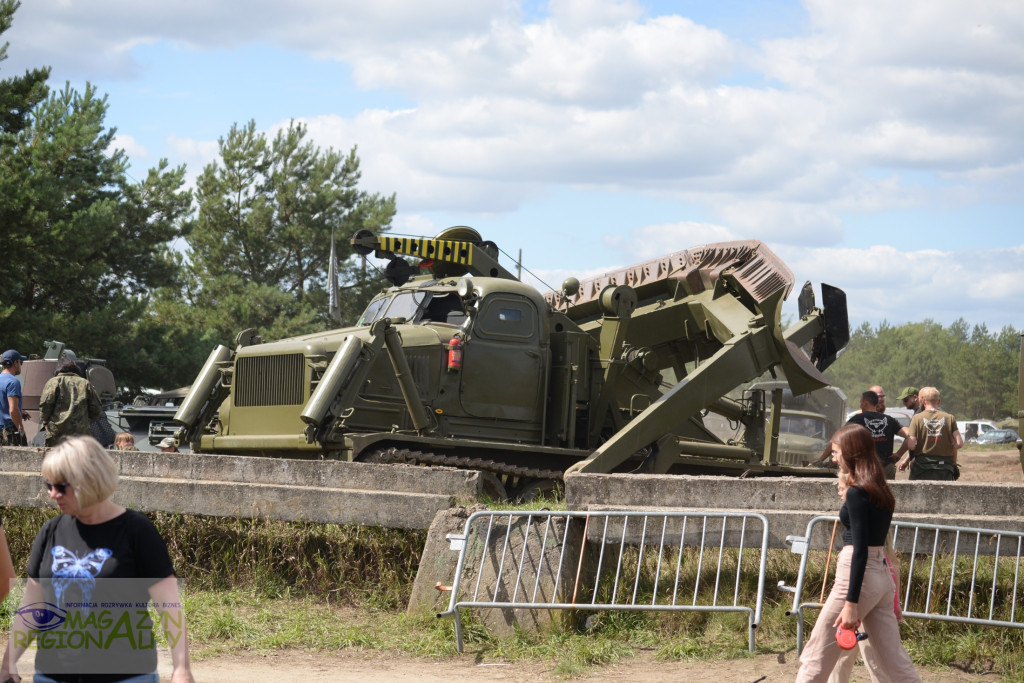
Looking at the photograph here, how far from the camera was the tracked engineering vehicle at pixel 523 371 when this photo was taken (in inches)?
424

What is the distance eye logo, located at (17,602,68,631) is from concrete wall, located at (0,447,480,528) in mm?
3716

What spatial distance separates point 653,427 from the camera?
1162cm

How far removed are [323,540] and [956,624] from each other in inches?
168

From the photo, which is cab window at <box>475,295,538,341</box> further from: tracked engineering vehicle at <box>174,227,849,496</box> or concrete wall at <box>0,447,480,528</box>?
concrete wall at <box>0,447,480,528</box>

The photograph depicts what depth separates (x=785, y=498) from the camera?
699 centimetres

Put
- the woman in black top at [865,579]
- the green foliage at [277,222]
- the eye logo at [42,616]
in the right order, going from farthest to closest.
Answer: the green foliage at [277,222]
the woman in black top at [865,579]
the eye logo at [42,616]

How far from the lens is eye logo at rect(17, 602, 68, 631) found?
12.5ft

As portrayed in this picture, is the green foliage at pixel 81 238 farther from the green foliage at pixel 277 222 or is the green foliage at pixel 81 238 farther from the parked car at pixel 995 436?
the parked car at pixel 995 436

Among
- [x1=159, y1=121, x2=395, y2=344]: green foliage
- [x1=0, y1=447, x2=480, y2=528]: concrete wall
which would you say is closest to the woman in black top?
[x1=0, y1=447, x2=480, y2=528]: concrete wall

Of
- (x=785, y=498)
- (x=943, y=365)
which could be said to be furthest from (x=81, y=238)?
(x=943, y=365)

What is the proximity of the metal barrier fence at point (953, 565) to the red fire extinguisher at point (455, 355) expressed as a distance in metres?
5.35

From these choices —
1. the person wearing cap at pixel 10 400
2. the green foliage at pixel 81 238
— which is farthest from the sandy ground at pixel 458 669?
the green foliage at pixel 81 238

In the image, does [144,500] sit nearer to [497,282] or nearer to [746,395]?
[497,282]

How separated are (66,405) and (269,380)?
2083 mm
